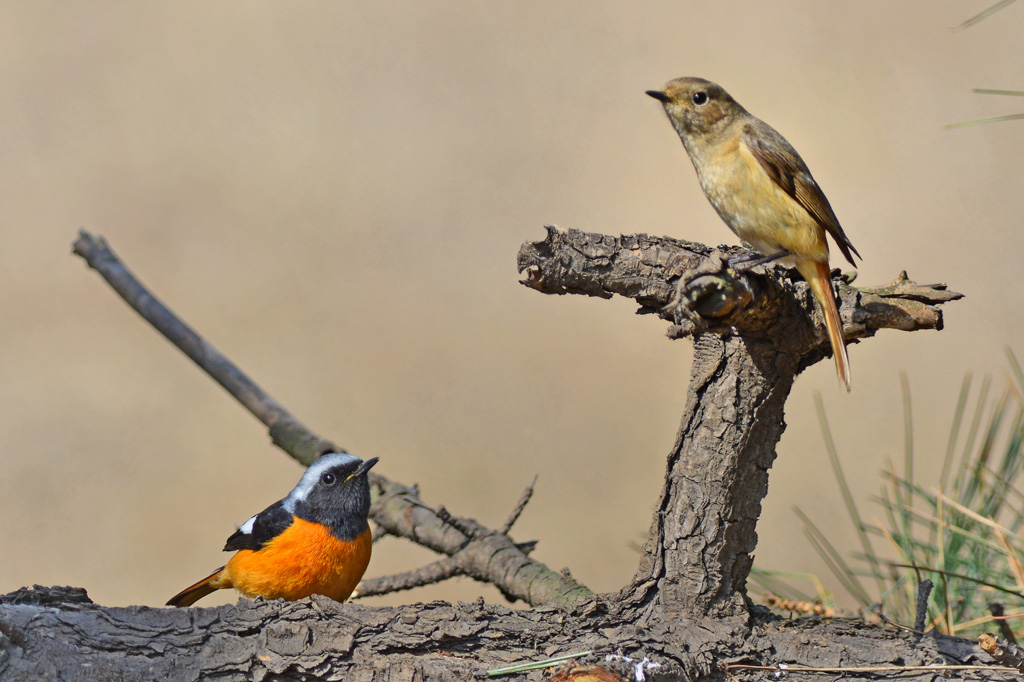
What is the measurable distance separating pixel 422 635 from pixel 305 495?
1.04 meters

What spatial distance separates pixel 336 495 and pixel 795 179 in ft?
5.39

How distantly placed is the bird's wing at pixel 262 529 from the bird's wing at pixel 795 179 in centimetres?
168

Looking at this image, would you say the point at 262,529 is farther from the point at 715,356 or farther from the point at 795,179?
the point at 795,179

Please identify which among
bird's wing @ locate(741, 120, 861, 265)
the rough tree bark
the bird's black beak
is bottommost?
the rough tree bark

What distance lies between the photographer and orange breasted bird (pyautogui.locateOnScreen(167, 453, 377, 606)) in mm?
2453

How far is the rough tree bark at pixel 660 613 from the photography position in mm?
1682

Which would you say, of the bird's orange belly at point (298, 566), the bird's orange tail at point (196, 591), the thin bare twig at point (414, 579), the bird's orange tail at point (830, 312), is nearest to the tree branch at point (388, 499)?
the thin bare twig at point (414, 579)

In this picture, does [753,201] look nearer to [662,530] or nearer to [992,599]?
[662,530]

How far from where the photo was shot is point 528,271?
1.61m

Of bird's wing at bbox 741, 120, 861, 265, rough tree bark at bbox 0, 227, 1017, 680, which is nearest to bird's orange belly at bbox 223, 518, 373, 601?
rough tree bark at bbox 0, 227, 1017, 680

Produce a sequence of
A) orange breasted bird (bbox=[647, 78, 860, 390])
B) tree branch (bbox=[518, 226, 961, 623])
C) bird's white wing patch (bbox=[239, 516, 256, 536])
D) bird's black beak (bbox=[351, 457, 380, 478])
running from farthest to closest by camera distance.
Result: bird's black beak (bbox=[351, 457, 380, 478])
bird's white wing patch (bbox=[239, 516, 256, 536])
orange breasted bird (bbox=[647, 78, 860, 390])
tree branch (bbox=[518, 226, 961, 623])

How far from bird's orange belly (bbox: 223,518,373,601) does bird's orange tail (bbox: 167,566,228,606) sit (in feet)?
0.43

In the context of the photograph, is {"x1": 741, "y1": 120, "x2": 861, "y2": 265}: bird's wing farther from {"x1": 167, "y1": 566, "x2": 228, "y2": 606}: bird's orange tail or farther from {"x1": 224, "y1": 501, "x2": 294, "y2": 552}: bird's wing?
{"x1": 167, "y1": 566, "x2": 228, "y2": 606}: bird's orange tail

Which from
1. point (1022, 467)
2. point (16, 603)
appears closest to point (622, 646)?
point (16, 603)
